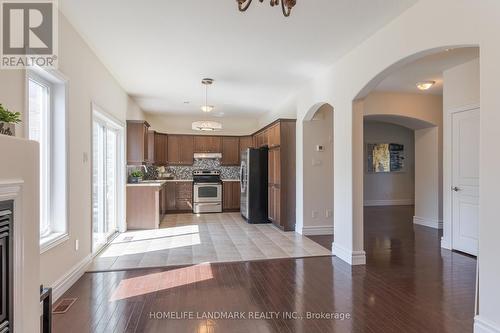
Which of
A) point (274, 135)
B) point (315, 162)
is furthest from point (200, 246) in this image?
point (274, 135)

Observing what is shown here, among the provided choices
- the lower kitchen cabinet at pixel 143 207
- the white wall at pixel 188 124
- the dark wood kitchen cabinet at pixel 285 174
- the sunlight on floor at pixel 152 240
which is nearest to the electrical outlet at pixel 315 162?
the dark wood kitchen cabinet at pixel 285 174

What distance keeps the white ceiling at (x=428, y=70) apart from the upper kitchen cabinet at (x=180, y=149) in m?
5.30

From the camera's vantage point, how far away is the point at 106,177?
17.4 ft

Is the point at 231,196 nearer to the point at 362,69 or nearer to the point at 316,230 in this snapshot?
the point at 316,230

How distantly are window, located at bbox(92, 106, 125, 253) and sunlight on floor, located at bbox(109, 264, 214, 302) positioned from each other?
138 cm

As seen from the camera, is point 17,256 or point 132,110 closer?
point 17,256

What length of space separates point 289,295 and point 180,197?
236 inches

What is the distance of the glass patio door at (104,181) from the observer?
15.4 feet

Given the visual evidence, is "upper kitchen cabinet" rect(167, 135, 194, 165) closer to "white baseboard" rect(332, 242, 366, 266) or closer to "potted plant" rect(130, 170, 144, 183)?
"potted plant" rect(130, 170, 144, 183)

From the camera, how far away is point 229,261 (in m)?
4.12

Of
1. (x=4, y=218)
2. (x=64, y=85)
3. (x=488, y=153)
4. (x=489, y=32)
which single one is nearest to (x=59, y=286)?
(x=4, y=218)

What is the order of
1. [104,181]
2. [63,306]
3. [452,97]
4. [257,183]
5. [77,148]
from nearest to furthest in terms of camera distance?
1. [63,306]
2. [77,148]
3. [452,97]
4. [104,181]
5. [257,183]

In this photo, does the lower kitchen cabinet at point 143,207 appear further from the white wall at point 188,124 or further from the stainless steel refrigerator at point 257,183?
the white wall at point 188,124

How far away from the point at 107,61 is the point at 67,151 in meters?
1.84
